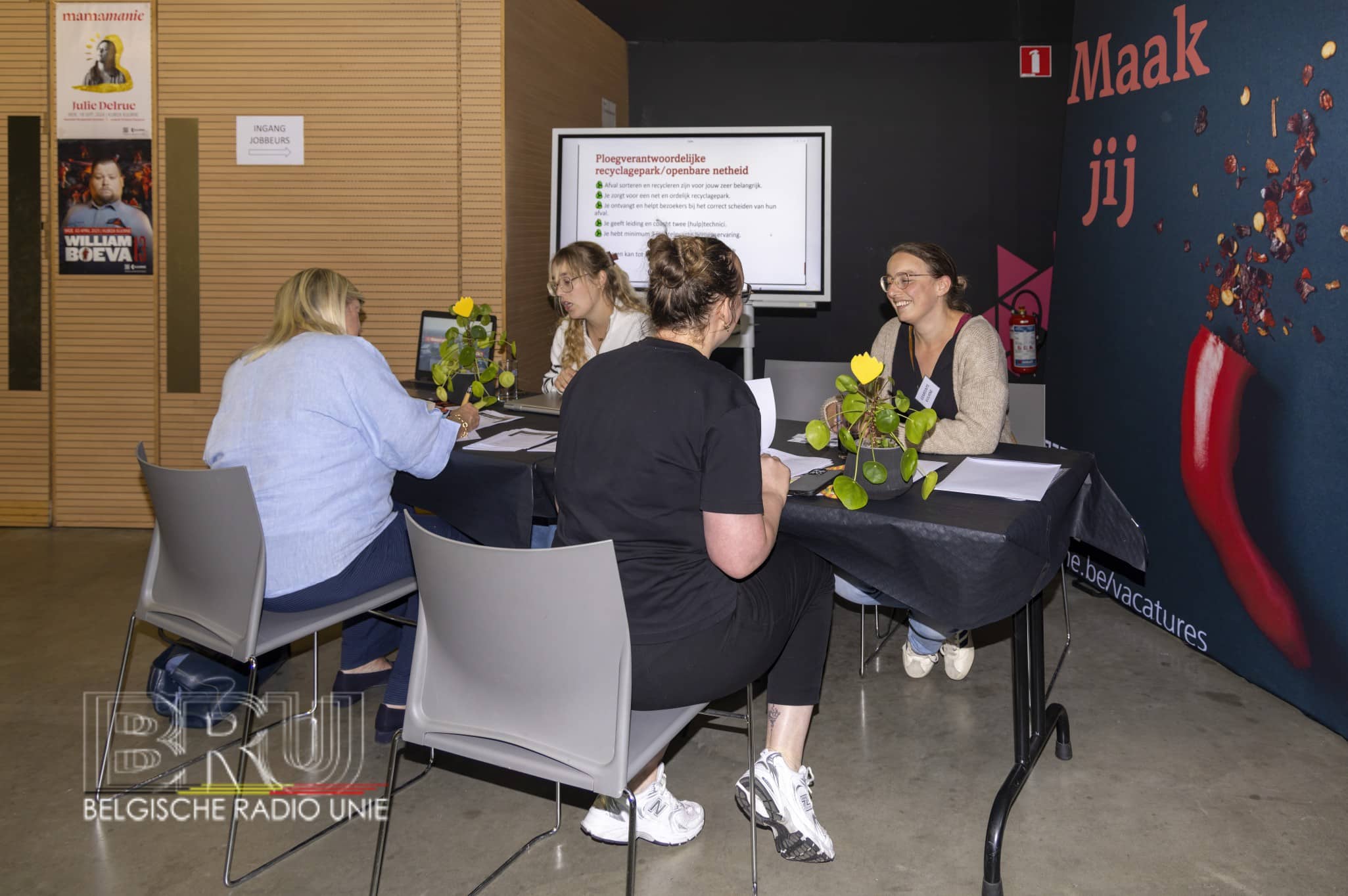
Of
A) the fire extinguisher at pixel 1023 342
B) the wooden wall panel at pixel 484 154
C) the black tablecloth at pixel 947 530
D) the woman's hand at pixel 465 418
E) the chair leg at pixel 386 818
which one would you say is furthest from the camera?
the fire extinguisher at pixel 1023 342

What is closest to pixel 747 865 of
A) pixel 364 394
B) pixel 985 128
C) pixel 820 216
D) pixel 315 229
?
pixel 364 394

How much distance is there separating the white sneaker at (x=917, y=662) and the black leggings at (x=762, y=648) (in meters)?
0.96

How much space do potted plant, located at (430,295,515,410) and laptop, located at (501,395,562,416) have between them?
0.06 m

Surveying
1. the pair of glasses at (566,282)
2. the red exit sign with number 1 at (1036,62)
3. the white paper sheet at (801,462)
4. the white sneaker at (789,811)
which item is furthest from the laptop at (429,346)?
the red exit sign with number 1 at (1036,62)

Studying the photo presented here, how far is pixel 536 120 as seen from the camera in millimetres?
4820

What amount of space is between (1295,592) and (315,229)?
3823 millimetres

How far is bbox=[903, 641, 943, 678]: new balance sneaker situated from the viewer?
3213 millimetres

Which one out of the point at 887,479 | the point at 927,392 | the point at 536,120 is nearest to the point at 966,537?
the point at 887,479

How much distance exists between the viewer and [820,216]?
14.4 ft

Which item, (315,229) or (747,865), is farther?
(315,229)

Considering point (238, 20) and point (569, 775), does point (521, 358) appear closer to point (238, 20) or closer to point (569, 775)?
point (238, 20)

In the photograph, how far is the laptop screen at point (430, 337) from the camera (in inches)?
152

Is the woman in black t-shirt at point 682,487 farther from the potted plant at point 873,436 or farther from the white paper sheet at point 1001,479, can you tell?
the white paper sheet at point 1001,479

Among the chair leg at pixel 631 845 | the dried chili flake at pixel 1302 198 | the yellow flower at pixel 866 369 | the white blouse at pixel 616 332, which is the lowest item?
the chair leg at pixel 631 845
